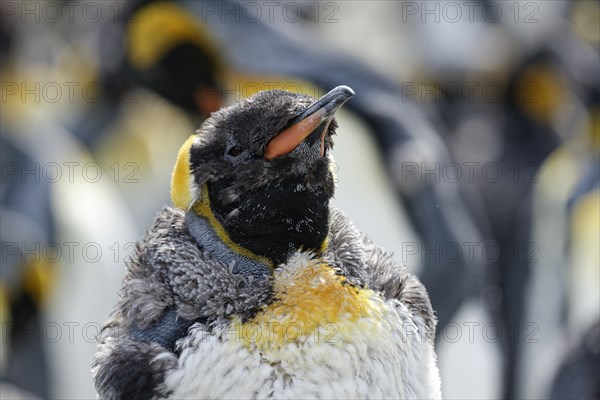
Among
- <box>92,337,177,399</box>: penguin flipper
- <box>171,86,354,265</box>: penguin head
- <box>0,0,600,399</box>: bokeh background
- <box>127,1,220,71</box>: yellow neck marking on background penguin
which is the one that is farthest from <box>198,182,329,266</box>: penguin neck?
<box>127,1,220,71</box>: yellow neck marking on background penguin

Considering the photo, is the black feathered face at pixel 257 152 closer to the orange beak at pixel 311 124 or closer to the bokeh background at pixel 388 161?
the orange beak at pixel 311 124

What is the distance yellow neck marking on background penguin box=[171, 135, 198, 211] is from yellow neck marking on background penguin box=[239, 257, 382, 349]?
0.14 m

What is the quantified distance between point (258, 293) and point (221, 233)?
9cm

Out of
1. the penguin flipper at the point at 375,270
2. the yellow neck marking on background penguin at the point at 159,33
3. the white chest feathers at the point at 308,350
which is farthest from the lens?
the yellow neck marking on background penguin at the point at 159,33

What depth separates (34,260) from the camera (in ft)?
9.35

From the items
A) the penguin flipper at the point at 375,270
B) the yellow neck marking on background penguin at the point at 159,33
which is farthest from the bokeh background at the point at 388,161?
the penguin flipper at the point at 375,270

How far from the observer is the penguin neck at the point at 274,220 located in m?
1.20

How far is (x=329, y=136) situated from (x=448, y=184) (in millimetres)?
1535

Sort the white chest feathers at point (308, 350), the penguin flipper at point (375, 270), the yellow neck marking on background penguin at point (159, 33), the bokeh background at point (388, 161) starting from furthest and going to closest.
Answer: the yellow neck marking on background penguin at point (159, 33)
the bokeh background at point (388, 161)
the penguin flipper at point (375, 270)
the white chest feathers at point (308, 350)

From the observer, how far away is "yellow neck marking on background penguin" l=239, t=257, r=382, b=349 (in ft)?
3.82

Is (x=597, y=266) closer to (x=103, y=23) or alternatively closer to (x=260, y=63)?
(x=260, y=63)

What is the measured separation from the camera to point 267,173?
3.90 ft

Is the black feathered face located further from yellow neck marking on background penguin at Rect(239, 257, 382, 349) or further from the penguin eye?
yellow neck marking on background penguin at Rect(239, 257, 382, 349)

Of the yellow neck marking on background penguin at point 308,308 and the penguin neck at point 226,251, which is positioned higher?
the penguin neck at point 226,251
